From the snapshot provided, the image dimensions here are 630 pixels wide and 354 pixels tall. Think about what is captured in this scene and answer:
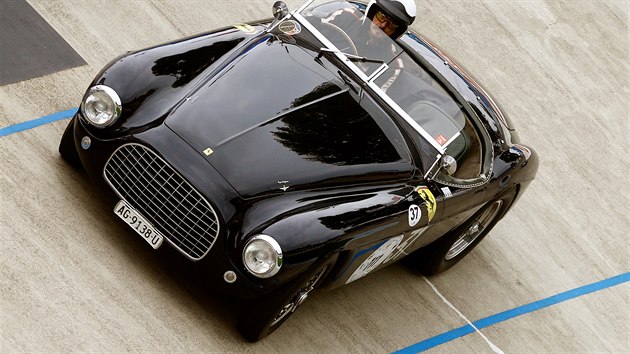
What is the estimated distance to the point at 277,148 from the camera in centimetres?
767

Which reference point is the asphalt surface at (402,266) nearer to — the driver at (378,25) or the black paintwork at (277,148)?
the black paintwork at (277,148)

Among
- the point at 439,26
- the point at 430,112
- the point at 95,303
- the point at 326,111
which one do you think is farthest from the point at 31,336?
the point at 439,26

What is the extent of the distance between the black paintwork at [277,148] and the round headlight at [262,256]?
60 mm

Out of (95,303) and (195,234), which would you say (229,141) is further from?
(95,303)

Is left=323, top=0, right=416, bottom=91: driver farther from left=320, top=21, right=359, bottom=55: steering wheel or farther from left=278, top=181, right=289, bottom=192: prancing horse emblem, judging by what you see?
left=278, top=181, right=289, bottom=192: prancing horse emblem

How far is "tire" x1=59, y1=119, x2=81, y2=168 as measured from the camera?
27.1 feet

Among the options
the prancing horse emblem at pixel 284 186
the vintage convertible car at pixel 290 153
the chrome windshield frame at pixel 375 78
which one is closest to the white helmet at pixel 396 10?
the vintage convertible car at pixel 290 153

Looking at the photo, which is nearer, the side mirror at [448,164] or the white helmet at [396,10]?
the side mirror at [448,164]

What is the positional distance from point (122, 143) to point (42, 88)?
2208mm

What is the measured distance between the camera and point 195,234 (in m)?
7.25

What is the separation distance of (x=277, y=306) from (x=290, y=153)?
45.0 inches

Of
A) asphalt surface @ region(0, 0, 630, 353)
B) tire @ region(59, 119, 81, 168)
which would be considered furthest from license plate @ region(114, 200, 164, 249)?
tire @ region(59, 119, 81, 168)

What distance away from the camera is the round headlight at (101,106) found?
7648 millimetres

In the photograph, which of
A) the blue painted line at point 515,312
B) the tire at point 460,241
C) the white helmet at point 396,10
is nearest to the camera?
the blue painted line at point 515,312
